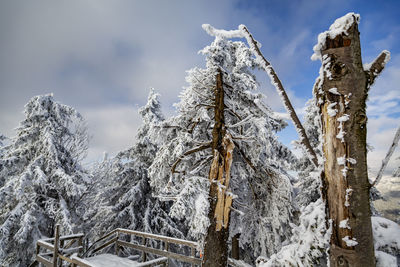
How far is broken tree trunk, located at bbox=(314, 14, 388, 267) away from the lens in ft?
3.85

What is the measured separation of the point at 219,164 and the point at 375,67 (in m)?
4.99

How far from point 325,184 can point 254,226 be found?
7.32 metres

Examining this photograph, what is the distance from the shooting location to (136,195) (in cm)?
1155

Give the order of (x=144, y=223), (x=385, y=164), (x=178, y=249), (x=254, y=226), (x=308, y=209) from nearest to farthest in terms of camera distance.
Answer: (x=385, y=164)
(x=308, y=209)
(x=254, y=226)
(x=144, y=223)
(x=178, y=249)

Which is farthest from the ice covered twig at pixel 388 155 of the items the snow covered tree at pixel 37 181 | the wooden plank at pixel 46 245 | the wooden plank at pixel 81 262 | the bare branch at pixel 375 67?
the snow covered tree at pixel 37 181

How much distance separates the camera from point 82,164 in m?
13.7

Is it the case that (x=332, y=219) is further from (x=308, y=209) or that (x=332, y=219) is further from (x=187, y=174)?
(x=187, y=174)

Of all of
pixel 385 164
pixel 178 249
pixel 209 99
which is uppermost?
pixel 209 99

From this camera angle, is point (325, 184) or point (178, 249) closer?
point (325, 184)

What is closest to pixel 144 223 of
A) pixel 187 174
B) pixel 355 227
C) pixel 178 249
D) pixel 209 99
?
pixel 178 249

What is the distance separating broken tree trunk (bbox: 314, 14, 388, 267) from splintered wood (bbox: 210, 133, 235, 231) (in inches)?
186

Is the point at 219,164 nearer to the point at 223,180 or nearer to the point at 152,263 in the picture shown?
the point at 223,180

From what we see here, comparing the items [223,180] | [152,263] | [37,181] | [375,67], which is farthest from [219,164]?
[37,181]

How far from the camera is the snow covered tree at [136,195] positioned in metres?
11.1
